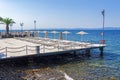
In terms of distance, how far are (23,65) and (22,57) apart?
886 millimetres

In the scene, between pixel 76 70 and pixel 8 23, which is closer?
pixel 76 70

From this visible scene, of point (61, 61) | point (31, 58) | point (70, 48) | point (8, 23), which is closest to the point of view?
point (31, 58)

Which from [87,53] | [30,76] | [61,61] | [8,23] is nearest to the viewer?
[30,76]

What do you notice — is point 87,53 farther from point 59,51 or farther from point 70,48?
point 59,51

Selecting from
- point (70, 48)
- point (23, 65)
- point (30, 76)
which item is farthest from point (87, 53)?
point (30, 76)

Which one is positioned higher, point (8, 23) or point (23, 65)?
point (8, 23)

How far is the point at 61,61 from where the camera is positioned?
85.1 ft

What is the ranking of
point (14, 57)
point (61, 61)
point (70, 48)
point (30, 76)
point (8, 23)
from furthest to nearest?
point (8, 23) → point (70, 48) → point (61, 61) → point (14, 57) → point (30, 76)

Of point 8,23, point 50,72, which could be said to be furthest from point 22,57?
point 8,23

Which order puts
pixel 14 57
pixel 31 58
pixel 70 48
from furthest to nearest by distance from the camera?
pixel 70 48 → pixel 31 58 → pixel 14 57

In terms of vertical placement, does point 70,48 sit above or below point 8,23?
below

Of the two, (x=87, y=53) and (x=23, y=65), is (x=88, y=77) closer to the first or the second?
(x=23, y=65)

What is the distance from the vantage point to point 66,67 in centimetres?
2247

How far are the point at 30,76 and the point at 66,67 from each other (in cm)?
549
